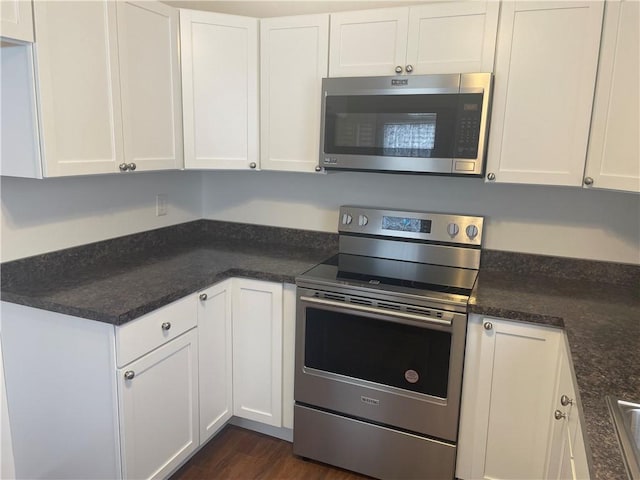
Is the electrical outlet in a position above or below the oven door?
above

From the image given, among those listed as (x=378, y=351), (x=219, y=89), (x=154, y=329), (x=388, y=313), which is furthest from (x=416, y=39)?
(x=154, y=329)

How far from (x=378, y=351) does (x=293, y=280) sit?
1.59 feet

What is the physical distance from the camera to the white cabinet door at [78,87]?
170 centimetres

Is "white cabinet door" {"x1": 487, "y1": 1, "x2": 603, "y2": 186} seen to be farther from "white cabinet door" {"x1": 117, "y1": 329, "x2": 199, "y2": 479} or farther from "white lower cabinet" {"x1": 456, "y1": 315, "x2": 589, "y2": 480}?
"white cabinet door" {"x1": 117, "y1": 329, "x2": 199, "y2": 479}

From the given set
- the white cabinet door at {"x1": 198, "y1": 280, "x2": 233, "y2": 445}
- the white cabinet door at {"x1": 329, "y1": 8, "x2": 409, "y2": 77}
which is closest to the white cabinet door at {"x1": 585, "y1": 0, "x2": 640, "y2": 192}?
the white cabinet door at {"x1": 329, "y1": 8, "x2": 409, "y2": 77}

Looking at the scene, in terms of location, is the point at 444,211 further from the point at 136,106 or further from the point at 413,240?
the point at 136,106

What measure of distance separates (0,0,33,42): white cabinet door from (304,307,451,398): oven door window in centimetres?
148

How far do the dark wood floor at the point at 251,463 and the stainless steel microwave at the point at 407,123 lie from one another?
4.67 ft

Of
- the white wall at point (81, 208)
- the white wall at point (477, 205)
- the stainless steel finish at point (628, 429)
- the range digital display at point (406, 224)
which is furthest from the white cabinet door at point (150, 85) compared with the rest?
the stainless steel finish at point (628, 429)

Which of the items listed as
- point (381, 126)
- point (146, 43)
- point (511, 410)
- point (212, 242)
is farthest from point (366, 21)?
point (511, 410)

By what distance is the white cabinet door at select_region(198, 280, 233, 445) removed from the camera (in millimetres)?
2174

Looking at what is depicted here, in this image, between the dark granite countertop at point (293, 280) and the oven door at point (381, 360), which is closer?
the dark granite countertop at point (293, 280)

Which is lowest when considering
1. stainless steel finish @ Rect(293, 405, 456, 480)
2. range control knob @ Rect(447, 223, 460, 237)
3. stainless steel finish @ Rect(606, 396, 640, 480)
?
stainless steel finish @ Rect(293, 405, 456, 480)

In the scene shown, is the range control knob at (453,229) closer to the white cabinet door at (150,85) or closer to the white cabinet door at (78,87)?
the white cabinet door at (150,85)
